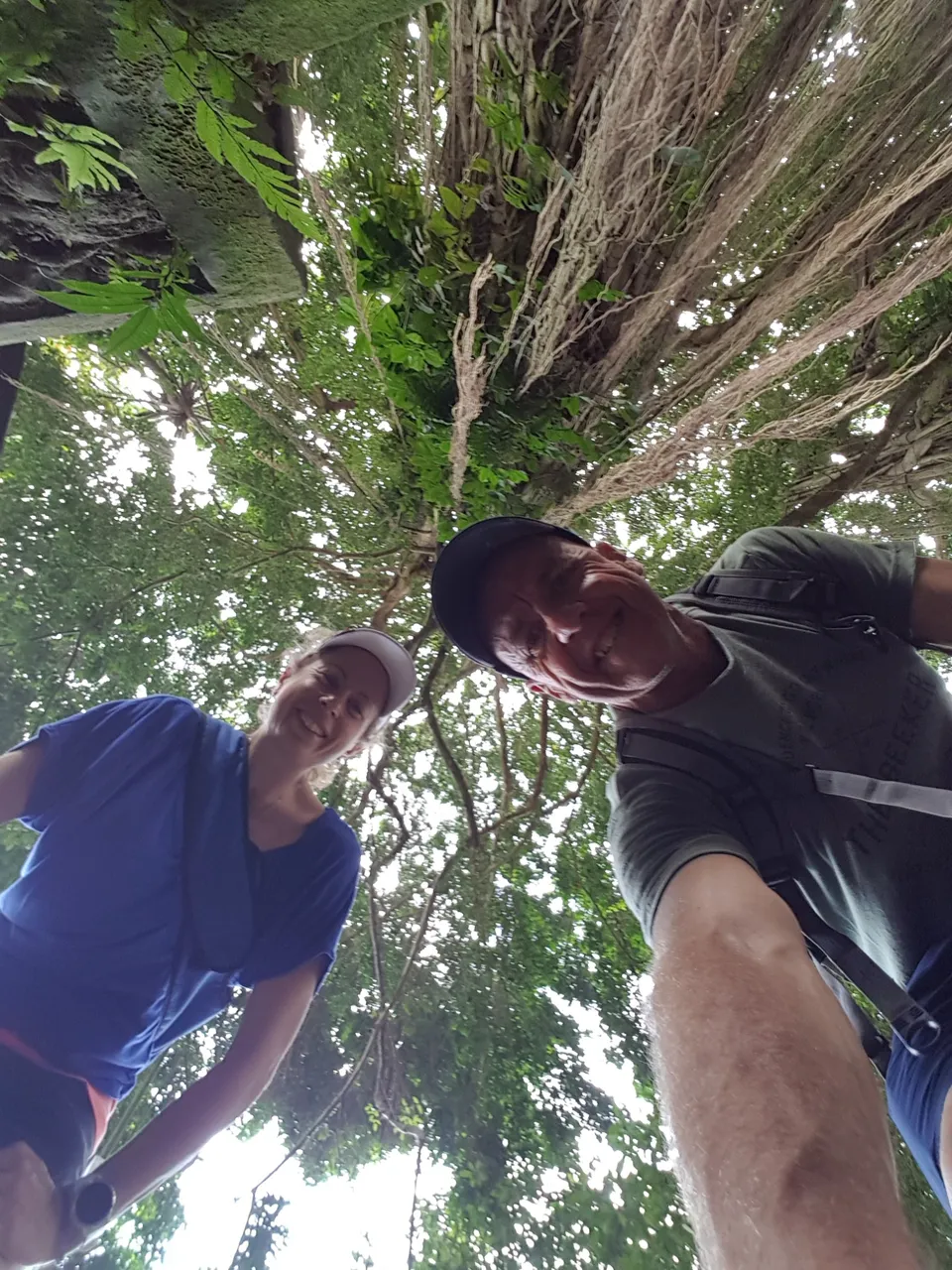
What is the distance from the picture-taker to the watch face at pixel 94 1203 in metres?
1.71

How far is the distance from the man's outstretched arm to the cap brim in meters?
1.54

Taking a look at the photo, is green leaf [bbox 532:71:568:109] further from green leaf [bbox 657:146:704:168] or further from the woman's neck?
the woman's neck

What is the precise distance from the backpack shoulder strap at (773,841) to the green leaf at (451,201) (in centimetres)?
A: 165

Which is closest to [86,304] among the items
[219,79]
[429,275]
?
[219,79]

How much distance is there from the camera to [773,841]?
140cm

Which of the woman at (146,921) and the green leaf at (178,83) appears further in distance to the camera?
the woman at (146,921)

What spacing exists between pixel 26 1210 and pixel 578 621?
73.9 inches

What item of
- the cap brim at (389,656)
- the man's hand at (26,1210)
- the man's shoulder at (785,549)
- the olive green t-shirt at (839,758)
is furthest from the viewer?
the cap brim at (389,656)

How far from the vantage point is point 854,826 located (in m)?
1.37

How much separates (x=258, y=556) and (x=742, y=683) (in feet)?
10.7

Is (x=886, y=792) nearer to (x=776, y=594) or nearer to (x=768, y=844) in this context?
(x=768, y=844)

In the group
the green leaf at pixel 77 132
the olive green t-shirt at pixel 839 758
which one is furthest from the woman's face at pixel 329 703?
the green leaf at pixel 77 132

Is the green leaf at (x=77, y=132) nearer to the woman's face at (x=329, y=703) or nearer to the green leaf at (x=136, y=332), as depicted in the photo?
the green leaf at (x=136, y=332)

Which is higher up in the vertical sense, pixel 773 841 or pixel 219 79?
pixel 219 79
